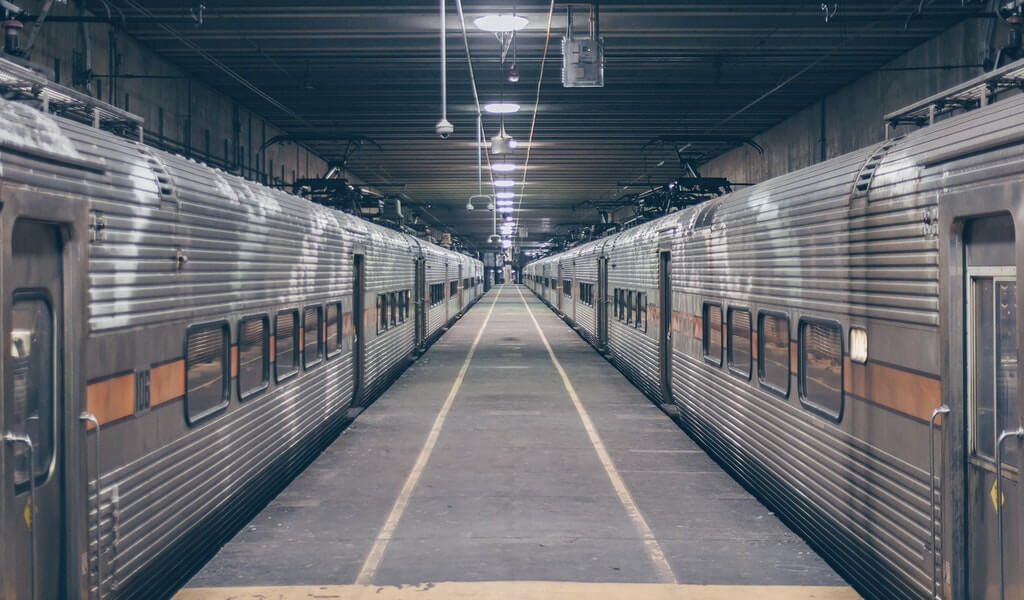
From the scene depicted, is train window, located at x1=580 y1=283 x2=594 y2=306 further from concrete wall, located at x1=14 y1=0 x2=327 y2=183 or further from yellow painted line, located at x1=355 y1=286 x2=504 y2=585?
yellow painted line, located at x1=355 y1=286 x2=504 y2=585

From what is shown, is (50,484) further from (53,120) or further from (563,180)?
(563,180)

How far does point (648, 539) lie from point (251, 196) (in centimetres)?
477

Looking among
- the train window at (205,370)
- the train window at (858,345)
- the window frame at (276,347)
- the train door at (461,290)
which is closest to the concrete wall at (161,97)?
the window frame at (276,347)

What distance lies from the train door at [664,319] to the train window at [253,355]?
22.6ft

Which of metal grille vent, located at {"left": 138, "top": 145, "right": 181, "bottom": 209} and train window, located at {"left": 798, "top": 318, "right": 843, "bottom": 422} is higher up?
metal grille vent, located at {"left": 138, "top": 145, "right": 181, "bottom": 209}

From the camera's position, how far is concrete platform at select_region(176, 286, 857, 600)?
19.6 ft

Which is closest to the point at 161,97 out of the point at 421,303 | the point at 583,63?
the point at 583,63

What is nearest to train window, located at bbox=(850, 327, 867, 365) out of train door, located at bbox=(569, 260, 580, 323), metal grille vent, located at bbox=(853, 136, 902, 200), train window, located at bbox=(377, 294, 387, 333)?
metal grille vent, located at bbox=(853, 136, 902, 200)

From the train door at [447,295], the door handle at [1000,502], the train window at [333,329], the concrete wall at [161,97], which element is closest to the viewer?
the door handle at [1000,502]

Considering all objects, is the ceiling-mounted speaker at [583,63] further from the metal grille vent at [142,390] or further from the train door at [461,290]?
the train door at [461,290]

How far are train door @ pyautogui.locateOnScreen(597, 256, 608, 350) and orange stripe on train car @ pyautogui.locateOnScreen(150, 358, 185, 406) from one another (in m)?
16.4

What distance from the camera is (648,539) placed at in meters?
6.96

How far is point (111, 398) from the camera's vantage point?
195 inches

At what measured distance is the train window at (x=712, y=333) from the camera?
9758 mm
